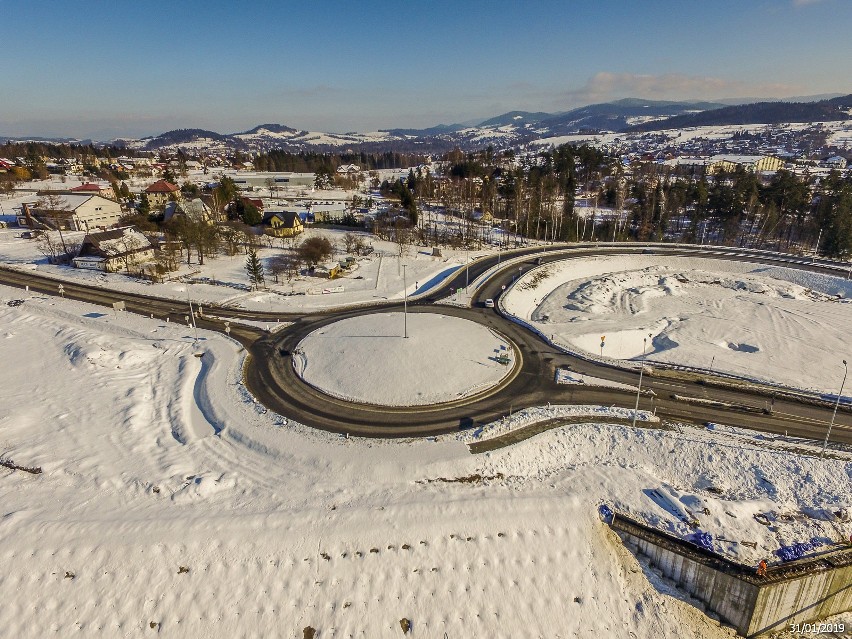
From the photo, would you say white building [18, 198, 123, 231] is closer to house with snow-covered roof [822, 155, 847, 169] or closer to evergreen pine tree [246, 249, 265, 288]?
evergreen pine tree [246, 249, 265, 288]

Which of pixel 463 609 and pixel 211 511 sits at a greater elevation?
pixel 211 511

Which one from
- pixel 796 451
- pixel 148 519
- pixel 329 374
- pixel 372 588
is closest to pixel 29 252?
pixel 329 374

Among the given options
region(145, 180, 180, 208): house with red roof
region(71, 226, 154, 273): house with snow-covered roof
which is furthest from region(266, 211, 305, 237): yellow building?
region(145, 180, 180, 208): house with red roof

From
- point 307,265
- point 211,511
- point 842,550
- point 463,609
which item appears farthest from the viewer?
point 307,265

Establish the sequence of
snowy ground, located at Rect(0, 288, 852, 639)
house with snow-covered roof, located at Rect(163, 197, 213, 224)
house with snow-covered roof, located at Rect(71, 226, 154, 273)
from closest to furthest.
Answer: snowy ground, located at Rect(0, 288, 852, 639)
house with snow-covered roof, located at Rect(71, 226, 154, 273)
house with snow-covered roof, located at Rect(163, 197, 213, 224)

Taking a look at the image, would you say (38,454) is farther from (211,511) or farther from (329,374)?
(329,374)

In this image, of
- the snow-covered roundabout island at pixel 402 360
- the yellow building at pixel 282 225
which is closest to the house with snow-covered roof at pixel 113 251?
the yellow building at pixel 282 225
